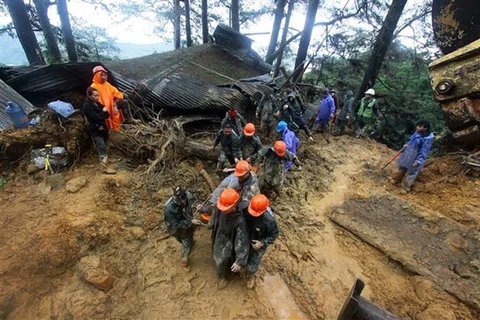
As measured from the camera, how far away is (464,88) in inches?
85.7

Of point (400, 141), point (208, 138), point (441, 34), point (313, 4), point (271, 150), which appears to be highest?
point (313, 4)

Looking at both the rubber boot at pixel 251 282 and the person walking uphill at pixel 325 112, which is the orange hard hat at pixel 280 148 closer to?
the rubber boot at pixel 251 282

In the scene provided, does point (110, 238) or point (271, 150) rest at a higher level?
point (271, 150)

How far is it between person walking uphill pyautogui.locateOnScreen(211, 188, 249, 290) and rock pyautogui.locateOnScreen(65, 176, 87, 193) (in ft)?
8.31

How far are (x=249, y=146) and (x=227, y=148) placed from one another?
47 cm

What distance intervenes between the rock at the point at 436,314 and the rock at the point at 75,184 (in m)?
5.48

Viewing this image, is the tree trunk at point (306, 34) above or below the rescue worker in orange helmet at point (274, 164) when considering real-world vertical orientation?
above

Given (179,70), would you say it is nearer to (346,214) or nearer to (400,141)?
(346,214)

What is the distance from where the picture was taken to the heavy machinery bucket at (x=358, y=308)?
1.82 meters

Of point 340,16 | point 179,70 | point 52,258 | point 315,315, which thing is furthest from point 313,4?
point 52,258

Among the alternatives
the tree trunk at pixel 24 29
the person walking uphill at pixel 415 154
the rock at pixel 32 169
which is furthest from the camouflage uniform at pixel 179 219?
the tree trunk at pixel 24 29

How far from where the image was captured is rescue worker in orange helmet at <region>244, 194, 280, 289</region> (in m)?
3.06

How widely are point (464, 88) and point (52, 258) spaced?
5117 mm

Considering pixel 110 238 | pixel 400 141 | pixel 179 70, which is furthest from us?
pixel 400 141
